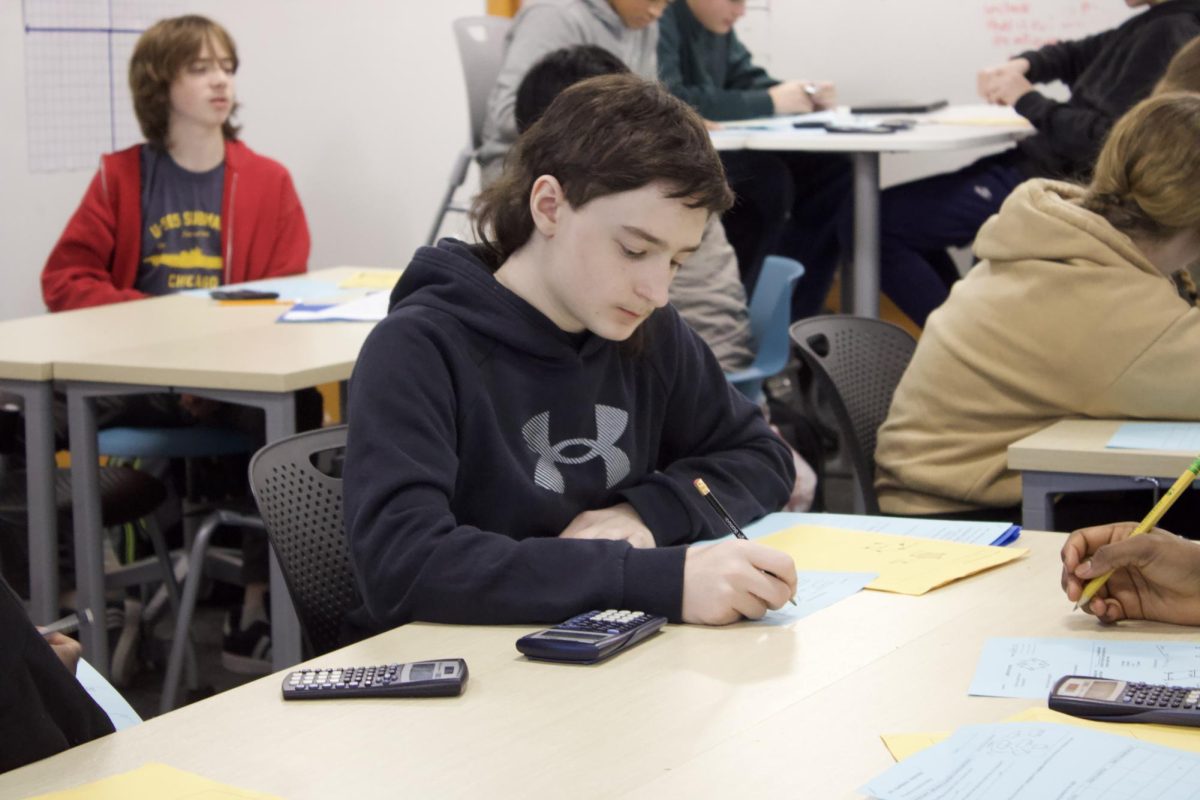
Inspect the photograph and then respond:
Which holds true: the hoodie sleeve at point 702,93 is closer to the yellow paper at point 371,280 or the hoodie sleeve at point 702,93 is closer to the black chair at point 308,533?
the yellow paper at point 371,280

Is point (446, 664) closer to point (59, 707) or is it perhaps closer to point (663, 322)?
point (59, 707)

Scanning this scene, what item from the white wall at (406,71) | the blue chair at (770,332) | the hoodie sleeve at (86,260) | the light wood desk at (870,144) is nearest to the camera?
the blue chair at (770,332)

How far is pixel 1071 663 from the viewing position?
1276mm

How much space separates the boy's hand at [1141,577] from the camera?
139 centimetres

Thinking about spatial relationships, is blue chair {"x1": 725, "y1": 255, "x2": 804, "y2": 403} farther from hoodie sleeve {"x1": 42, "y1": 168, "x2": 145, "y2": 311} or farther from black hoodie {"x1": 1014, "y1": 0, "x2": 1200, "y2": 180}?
hoodie sleeve {"x1": 42, "y1": 168, "x2": 145, "y2": 311}

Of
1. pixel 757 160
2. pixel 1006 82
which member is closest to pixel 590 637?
pixel 1006 82

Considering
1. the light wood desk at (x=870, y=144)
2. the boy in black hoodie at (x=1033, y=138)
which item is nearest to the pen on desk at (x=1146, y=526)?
the boy in black hoodie at (x=1033, y=138)

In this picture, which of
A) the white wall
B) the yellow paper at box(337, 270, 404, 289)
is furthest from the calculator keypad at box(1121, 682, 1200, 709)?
the white wall

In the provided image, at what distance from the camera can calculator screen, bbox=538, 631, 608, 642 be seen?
4.28 ft

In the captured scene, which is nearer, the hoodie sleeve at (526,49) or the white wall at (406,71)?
the hoodie sleeve at (526,49)

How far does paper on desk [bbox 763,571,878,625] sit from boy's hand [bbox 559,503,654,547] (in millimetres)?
208

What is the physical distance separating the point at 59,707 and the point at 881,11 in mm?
4936

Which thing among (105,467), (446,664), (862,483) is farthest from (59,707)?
(105,467)

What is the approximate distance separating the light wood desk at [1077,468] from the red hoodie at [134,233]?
89.5 inches
